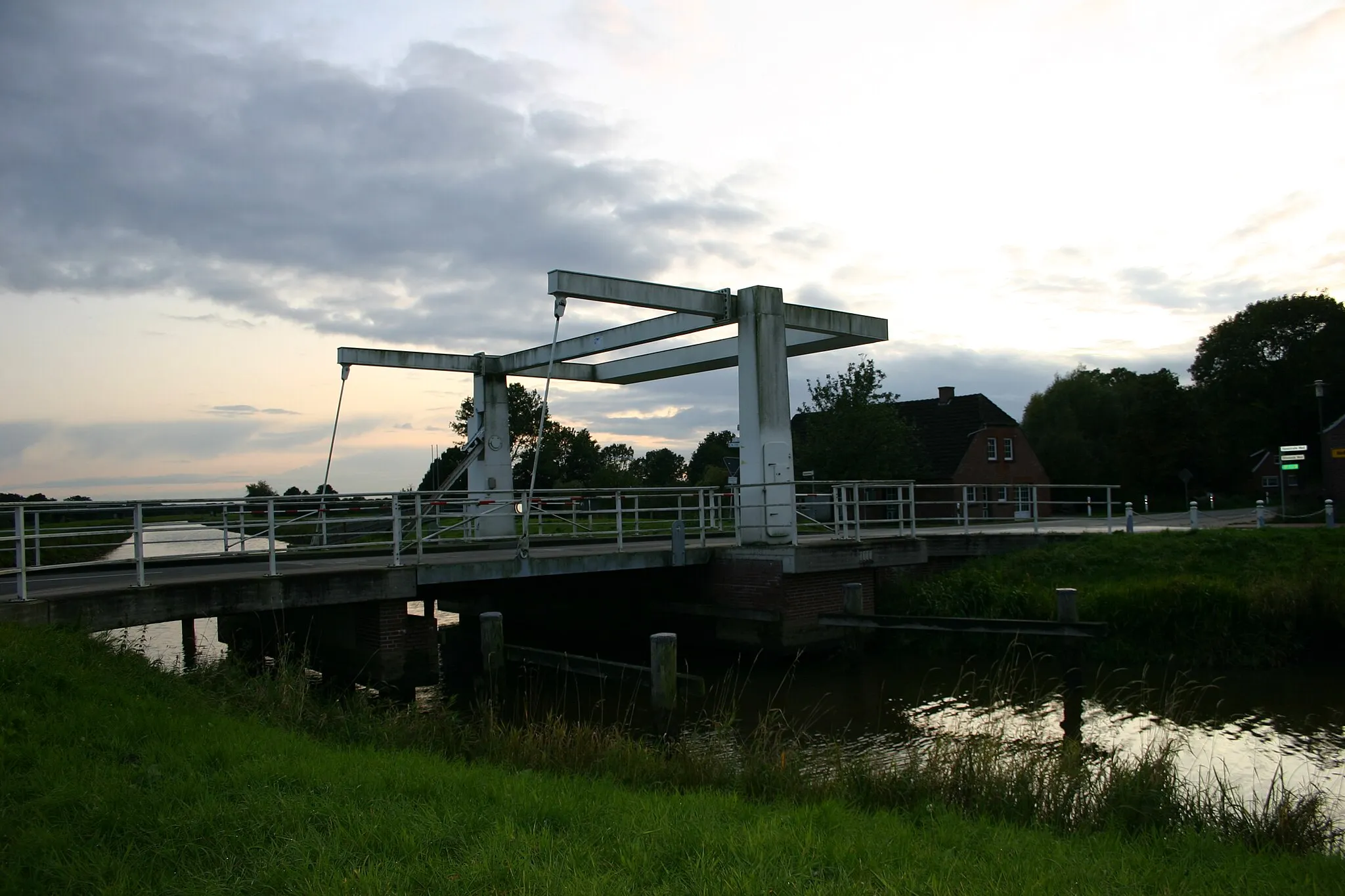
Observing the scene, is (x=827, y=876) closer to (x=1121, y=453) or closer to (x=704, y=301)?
(x=704, y=301)

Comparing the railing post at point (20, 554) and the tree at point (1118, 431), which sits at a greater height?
the tree at point (1118, 431)

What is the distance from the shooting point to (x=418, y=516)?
13.0m

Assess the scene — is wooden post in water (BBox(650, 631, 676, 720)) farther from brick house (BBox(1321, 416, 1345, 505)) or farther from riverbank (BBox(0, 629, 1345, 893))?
brick house (BBox(1321, 416, 1345, 505))

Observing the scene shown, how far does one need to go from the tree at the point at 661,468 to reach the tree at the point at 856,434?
23.1 m

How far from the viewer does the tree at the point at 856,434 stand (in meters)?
33.5

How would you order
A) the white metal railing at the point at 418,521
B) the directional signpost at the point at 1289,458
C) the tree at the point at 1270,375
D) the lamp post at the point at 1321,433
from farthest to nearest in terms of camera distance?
the tree at the point at 1270,375 < the lamp post at the point at 1321,433 < the directional signpost at the point at 1289,458 < the white metal railing at the point at 418,521

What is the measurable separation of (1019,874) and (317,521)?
1035 cm

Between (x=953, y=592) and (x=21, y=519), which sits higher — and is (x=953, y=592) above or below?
below

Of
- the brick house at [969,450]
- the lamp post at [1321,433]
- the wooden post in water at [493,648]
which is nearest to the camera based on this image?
the wooden post in water at [493,648]

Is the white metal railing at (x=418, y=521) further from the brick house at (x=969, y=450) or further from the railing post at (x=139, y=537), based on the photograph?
the brick house at (x=969, y=450)

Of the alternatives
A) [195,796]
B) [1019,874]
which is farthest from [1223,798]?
[195,796]

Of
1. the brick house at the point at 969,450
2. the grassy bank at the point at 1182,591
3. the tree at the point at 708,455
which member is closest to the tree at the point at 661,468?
the tree at the point at 708,455

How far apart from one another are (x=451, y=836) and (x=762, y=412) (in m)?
12.2

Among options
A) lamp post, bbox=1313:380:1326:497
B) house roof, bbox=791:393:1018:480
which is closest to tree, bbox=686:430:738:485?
house roof, bbox=791:393:1018:480
